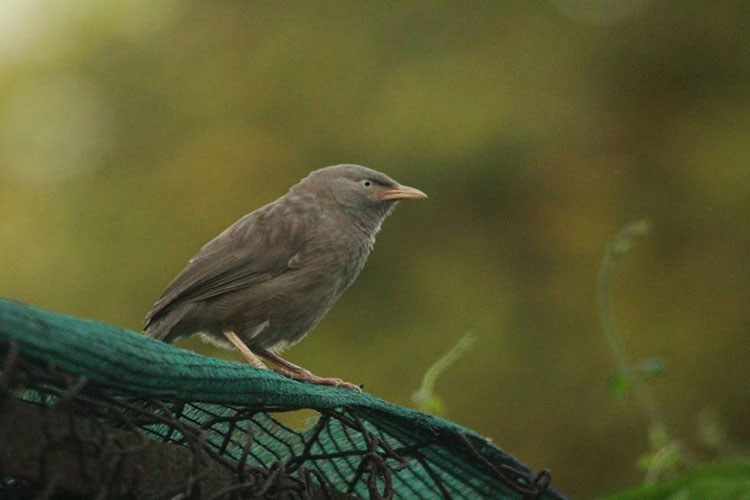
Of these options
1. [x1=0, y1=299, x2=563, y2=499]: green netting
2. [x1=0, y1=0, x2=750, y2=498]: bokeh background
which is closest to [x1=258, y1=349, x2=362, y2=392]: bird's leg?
[x1=0, y1=299, x2=563, y2=499]: green netting

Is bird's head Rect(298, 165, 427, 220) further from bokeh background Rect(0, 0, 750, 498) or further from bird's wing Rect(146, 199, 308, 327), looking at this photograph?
bokeh background Rect(0, 0, 750, 498)

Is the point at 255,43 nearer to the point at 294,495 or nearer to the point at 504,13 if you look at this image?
the point at 504,13

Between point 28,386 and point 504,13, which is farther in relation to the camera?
point 504,13

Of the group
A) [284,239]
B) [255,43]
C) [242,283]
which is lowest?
[242,283]

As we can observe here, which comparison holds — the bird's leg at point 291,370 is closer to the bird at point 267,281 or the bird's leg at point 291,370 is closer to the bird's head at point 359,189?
the bird at point 267,281

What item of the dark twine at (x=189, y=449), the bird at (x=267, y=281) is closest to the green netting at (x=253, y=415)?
the dark twine at (x=189, y=449)

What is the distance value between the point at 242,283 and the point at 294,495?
2.25 metres

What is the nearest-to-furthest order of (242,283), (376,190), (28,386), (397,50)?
(28,386) → (242,283) → (376,190) → (397,50)

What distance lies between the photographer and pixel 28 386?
1.64 meters

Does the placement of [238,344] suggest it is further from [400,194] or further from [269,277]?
[400,194]

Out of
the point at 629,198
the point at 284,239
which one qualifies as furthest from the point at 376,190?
the point at 629,198

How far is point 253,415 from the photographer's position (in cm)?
227

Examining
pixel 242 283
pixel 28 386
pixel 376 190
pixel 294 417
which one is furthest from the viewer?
pixel 294 417

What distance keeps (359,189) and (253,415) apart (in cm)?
266
